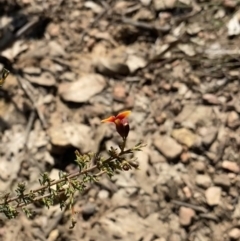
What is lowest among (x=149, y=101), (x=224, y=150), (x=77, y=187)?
(x=224, y=150)

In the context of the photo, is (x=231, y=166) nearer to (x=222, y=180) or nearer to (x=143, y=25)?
(x=222, y=180)

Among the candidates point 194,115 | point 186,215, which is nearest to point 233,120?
point 194,115

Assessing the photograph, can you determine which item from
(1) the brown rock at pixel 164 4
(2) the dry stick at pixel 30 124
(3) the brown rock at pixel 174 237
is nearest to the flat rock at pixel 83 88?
(2) the dry stick at pixel 30 124

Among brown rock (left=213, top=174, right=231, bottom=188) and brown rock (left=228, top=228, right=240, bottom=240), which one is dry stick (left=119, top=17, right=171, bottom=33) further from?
brown rock (left=228, top=228, right=240, bottom=240)

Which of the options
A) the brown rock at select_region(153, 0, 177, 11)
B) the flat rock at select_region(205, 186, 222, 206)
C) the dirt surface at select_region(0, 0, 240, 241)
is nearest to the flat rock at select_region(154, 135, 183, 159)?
the dirt surface at select_region(0, 0, 240, 241)

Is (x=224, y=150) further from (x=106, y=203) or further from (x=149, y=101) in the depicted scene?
(x=106, y=203)

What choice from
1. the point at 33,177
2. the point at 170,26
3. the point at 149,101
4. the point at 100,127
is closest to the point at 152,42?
the point at 170,26
